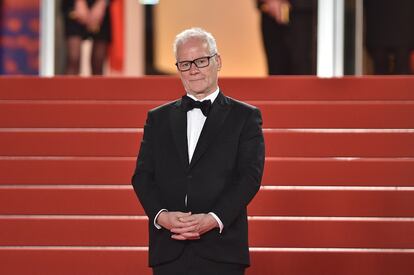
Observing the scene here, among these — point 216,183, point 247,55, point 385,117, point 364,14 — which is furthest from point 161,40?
point 216,183

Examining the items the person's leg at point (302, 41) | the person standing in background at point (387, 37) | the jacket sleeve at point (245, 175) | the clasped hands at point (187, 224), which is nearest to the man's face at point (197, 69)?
the jacket sleeve at point (245, 175)

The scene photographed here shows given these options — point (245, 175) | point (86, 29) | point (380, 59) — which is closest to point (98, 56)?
point (86, 29)

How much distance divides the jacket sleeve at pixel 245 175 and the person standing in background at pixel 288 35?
4955 millimetres

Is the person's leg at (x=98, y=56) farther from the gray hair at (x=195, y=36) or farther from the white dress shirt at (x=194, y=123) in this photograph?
the gray hair at (x=195, y=36)

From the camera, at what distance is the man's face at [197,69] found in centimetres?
347

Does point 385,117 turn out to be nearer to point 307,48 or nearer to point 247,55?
point 307,48

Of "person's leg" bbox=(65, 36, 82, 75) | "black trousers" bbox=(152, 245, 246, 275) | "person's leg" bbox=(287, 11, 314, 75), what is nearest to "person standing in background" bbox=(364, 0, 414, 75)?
"person's leg" bbox=(287, 11, 314, 75)

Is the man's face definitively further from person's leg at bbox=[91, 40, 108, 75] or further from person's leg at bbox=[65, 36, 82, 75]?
person's leg at bbox=[91, 40, 108, 75]

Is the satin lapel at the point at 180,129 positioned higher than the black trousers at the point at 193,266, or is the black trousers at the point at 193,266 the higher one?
the satin lapel at the point at 180,129

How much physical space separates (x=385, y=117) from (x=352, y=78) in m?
0.58

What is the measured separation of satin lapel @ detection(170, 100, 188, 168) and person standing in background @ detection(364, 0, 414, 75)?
490cm

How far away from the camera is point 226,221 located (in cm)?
343

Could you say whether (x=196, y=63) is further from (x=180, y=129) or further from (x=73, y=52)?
(x=73, y=52)

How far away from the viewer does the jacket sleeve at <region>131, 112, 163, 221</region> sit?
3.50 metres
